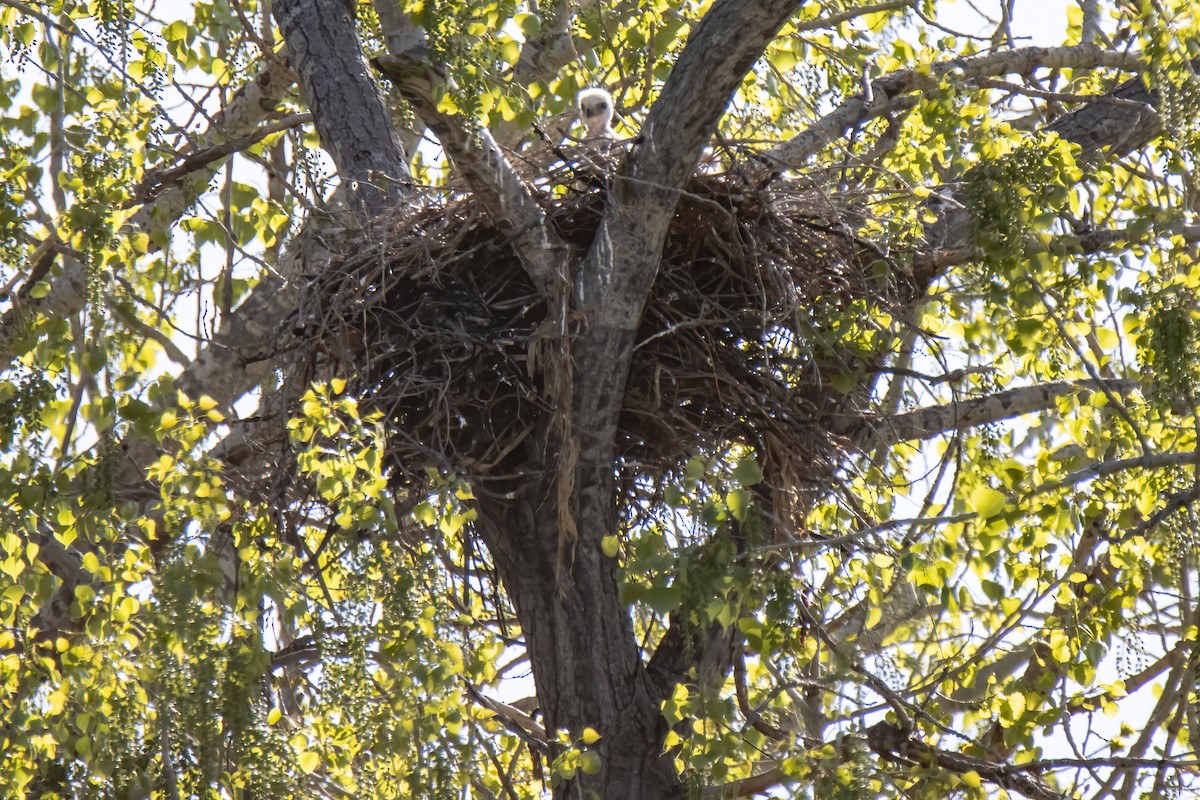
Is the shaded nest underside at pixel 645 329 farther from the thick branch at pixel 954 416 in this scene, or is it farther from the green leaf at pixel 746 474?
the green leaf at pixel 746 474

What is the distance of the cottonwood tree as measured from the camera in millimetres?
3246

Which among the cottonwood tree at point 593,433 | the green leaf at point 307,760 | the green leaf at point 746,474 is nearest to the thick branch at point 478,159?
the cottonwood tree at point 593,433

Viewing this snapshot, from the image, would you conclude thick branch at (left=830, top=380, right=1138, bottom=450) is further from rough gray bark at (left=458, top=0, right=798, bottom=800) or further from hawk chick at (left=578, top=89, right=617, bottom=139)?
hawk chick at (left=578, top=89, right=617, bottom=139)

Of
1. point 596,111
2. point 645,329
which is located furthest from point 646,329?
point 596,111

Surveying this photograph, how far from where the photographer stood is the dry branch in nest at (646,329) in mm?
3559

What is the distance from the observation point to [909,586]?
15.5 feet

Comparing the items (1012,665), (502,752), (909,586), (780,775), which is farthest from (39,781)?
(1012,665)

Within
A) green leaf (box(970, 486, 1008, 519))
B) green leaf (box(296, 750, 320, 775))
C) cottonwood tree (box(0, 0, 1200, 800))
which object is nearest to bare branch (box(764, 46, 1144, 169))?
cottonwood tree (box(0, 0, 1200, 800))

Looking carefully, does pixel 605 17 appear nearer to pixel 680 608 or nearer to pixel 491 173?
pixel 491 173

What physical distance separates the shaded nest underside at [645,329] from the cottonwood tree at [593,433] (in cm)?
2

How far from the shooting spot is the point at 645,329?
3719 mm

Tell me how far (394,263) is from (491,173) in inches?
20.7

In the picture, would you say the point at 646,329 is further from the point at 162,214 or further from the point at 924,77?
the point at 162,214

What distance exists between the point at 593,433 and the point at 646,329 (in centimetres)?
39
